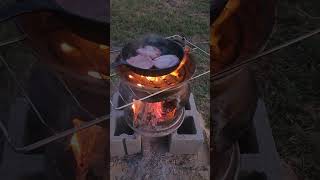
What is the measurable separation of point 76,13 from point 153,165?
15.1 inches

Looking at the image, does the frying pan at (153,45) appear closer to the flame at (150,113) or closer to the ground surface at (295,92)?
the flame at (150,113)

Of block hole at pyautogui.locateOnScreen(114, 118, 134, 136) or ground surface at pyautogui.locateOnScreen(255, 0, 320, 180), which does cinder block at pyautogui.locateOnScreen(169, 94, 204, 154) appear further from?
ground surface at pyautogui.locateOnScreen(255, 0, 320, 180)

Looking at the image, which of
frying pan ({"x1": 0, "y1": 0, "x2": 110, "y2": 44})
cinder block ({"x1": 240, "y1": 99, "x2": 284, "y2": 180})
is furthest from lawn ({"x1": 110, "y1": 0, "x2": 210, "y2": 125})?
cinder block ({"x1": 240, "y1": 99, "x2": 284, "y2": 180})

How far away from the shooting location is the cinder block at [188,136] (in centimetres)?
86

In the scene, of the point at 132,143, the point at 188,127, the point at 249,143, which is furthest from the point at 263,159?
the point at 132,143

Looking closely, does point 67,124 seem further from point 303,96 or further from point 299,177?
point 303,96

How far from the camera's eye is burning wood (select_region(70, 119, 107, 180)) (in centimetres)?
100

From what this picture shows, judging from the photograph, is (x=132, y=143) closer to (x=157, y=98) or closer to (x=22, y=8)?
(x=157, y=98)

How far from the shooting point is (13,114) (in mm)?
1196

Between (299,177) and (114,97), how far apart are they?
77 cm

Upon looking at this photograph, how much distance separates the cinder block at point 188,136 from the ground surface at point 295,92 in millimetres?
583

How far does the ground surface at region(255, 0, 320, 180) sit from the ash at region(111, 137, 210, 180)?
1.87 ft

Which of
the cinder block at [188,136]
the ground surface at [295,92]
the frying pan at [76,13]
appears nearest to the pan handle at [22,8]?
the frying pan at [76,13]

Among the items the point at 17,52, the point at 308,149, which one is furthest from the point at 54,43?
the point at 308,149
